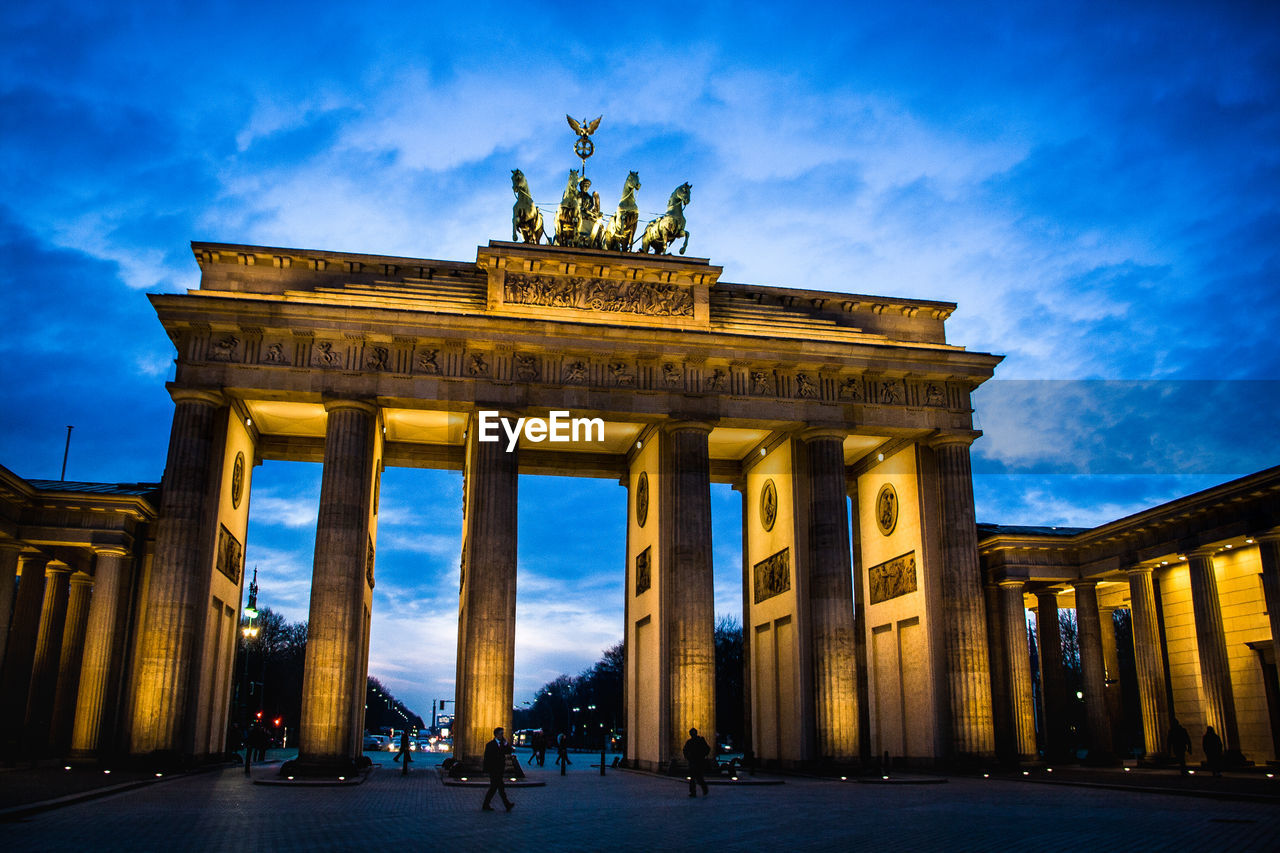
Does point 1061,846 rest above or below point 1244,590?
below

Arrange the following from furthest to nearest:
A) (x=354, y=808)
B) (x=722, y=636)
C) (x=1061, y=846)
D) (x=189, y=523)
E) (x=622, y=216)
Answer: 1. (x=722, y=636)
2. (x=622, y=216)
3. (x=189, y=523)
4. (x=354, y=808)
5. (x=1061, y=846)

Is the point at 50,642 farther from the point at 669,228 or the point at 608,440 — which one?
the point at 669,228

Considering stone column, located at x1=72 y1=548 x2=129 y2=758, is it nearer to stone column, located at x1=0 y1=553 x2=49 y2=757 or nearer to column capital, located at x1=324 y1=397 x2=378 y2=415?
stone column, located at x1=0 y1=553 x2=49 y2=757

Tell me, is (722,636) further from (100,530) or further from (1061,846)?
(1061,846)

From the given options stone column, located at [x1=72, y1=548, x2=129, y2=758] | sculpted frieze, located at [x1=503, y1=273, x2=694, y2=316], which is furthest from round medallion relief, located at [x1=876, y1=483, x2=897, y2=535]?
stone column, located at [x1=72, y1=548, x2=129, y2=758]

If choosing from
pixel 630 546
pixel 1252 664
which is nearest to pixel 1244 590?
pixel 1252 664

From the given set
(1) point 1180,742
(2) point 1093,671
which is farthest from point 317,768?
(2) point 1093,671

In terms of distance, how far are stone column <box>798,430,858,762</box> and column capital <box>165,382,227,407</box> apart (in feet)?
65.2

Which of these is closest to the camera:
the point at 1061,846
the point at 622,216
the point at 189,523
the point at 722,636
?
the point at 1061,846

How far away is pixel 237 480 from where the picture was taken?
35219 mm

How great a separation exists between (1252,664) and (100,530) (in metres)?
39.2

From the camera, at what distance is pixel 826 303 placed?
37.6 metres

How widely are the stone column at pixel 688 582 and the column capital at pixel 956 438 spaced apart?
850 centimetres

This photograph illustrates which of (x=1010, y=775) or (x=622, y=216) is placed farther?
(x=622, y=216)
